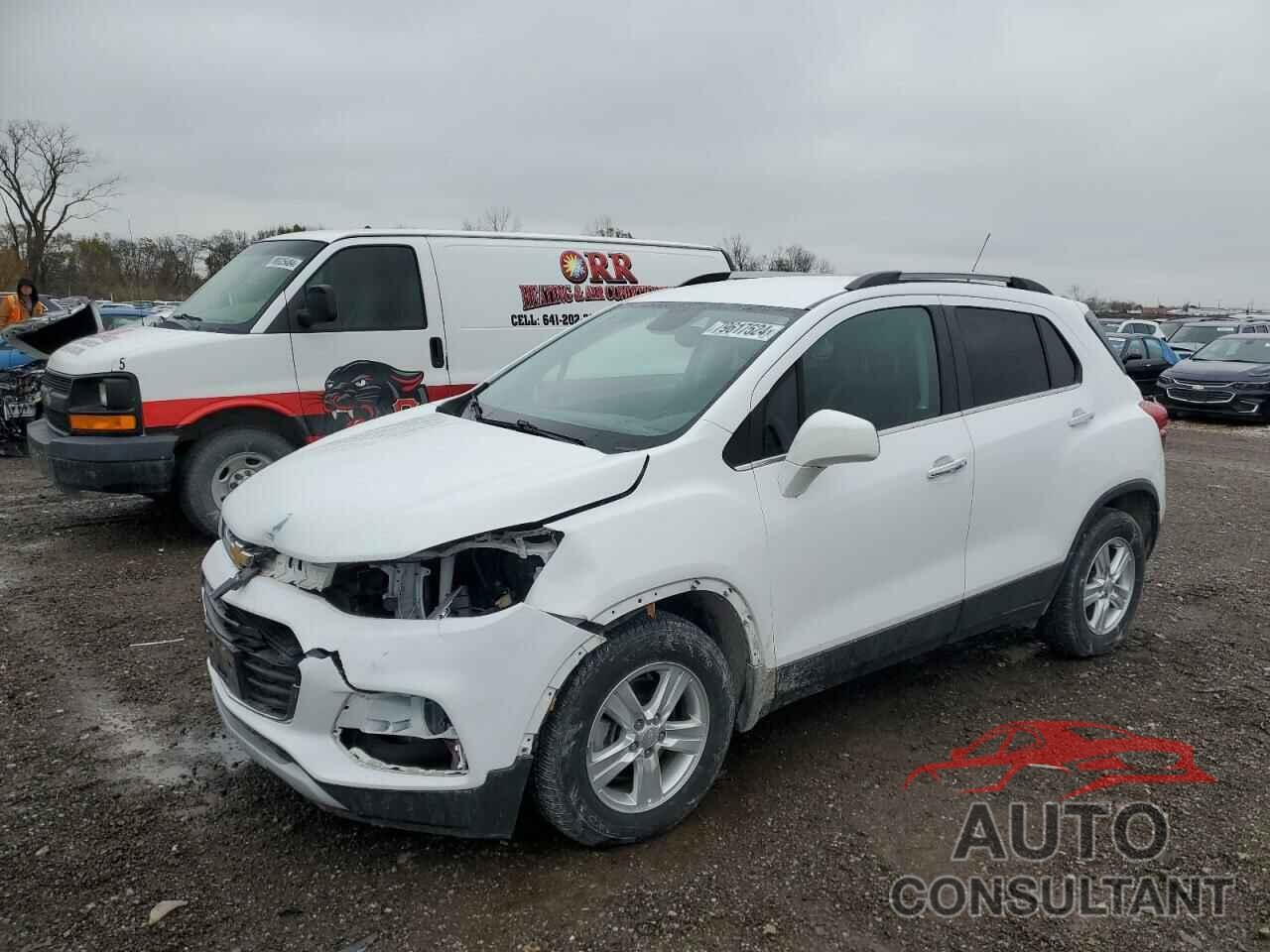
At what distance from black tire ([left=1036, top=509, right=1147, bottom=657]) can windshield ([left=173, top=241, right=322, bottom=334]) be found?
17.7 feet

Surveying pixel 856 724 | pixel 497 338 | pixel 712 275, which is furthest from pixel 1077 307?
pixel 497 338

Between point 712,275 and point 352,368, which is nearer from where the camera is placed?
point 712,275

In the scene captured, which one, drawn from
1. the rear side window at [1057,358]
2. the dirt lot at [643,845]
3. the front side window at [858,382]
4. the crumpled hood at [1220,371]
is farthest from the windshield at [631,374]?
the crumpled hood at [1220,371]

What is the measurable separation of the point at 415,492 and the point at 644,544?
71 cm

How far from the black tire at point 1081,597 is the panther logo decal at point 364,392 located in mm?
4669

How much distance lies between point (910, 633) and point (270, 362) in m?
4.91

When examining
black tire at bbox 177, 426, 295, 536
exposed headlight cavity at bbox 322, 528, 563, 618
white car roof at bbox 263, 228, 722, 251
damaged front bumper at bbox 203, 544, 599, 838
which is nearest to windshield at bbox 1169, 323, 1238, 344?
white car roof at bbox 263, 228, 722, 251

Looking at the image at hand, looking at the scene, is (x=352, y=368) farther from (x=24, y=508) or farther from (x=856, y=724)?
(x=856, y=724)

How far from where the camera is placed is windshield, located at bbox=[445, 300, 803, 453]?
3.26m

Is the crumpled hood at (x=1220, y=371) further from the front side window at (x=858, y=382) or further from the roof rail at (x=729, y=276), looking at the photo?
the front side window at (x=858, y=382)

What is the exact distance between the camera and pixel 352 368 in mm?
6898

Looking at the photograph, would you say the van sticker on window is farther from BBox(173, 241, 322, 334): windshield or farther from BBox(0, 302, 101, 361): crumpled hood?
BBox(0, 302, 101, 361): crumpled hood
